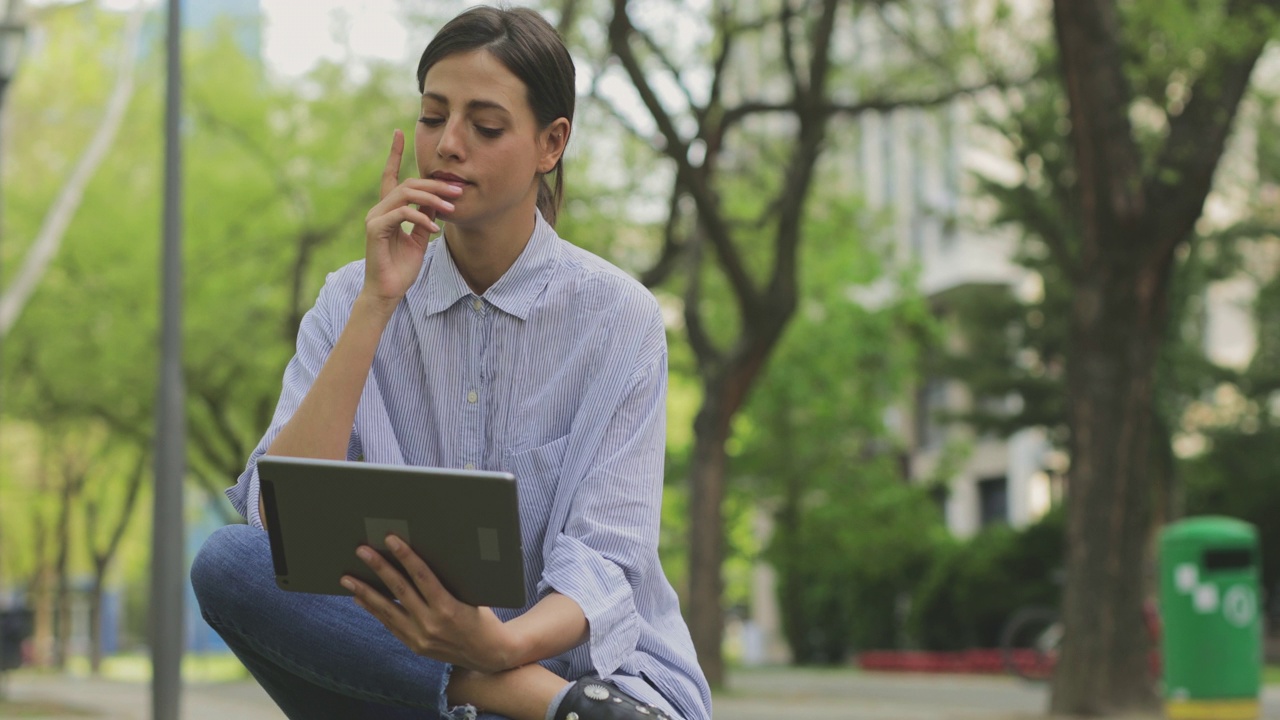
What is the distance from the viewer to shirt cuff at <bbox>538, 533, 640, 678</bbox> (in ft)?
8.09

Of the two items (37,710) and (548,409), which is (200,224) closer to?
(37,710)

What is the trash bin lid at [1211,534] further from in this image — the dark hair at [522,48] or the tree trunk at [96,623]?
the tree trunk at [96,623]

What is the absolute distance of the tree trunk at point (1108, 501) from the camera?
11.9 metres

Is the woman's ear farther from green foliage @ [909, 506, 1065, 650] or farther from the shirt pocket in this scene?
green foliage @ [909, 506, 1065, 650]

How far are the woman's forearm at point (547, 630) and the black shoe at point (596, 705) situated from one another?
0.20 ft

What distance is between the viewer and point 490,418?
268cm

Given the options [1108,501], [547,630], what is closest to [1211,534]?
[1108,501]

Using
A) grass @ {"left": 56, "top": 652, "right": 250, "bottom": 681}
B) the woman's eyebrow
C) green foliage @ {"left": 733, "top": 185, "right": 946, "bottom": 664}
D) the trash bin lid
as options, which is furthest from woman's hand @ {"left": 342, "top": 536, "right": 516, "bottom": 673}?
green foliage @ {"left": 733, "top": 185, "right": 946, "bottom": 664}

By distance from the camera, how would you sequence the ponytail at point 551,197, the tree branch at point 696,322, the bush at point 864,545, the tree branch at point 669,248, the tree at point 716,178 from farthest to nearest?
the bush at point 864,545 < the tree branch at point 669,248 < the tree branch at point 696,322 < the tree at point 716,178 < the ponytail at point 551,197

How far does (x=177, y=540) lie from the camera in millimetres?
12258

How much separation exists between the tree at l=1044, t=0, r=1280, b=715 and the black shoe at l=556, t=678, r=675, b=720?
9.79 metres

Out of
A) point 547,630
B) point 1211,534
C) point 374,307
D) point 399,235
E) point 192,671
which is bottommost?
Answer: point 192,671

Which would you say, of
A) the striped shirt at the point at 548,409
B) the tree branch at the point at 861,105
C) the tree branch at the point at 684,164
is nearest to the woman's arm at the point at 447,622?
the striped shirt at the point at 548,409

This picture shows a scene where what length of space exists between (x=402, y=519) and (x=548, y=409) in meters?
0.48
